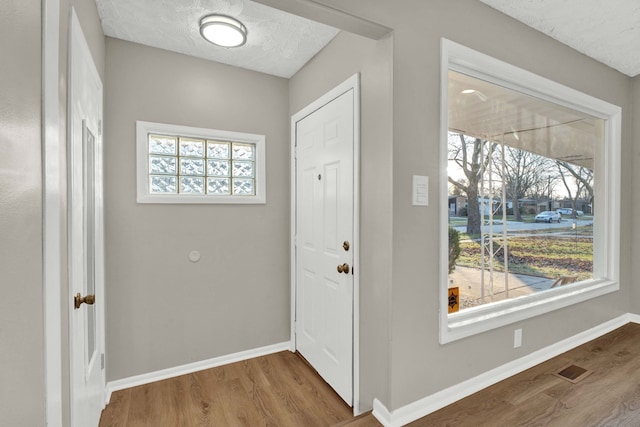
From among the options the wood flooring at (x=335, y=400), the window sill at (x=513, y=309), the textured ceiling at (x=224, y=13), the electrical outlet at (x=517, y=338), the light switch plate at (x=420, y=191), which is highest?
the textured ceiling at (x=224, y=13)

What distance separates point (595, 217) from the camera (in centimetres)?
300

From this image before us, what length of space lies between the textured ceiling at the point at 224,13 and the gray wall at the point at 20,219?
1.22 meters

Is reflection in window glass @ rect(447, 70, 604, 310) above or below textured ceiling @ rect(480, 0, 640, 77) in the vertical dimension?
below

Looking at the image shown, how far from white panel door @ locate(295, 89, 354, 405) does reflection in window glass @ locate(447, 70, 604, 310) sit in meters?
0.70

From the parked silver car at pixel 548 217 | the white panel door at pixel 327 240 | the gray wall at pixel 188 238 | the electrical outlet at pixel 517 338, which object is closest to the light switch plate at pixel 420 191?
the white panel door at pixel 327 240

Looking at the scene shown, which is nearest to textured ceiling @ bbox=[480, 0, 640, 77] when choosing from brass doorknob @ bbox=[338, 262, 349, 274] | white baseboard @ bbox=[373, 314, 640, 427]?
brass doorknob @ bbox=[338, 262, 349, 274]

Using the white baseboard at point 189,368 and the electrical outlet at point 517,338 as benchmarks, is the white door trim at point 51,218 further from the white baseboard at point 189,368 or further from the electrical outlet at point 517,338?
the electrical outlet at point 517,338

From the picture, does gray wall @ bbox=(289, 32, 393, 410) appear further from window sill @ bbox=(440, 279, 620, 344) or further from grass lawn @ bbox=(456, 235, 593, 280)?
grass lawn @ bbox=(456, 235, 593, 280)

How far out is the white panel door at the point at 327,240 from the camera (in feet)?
6.82

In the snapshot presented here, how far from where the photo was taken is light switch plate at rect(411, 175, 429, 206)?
1709mm

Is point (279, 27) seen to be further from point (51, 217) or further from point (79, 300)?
point (79, 300)

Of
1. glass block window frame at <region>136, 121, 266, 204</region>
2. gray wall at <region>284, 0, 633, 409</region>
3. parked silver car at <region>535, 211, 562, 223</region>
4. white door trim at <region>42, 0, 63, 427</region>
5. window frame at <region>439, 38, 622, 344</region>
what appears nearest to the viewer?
white door trim at <region>42, 0, 63, 427</region>

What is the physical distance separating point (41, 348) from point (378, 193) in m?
1.56

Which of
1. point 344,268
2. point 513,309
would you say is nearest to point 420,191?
point 344,268
